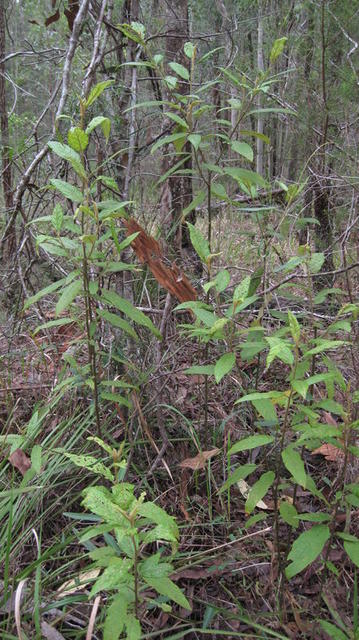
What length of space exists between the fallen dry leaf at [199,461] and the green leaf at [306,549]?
0.55m

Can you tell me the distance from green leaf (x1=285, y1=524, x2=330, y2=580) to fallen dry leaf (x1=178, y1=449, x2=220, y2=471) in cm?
55

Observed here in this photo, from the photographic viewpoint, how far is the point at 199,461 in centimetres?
191

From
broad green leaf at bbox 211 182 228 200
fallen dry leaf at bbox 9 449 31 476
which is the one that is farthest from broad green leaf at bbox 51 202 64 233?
fallen dry leaf at bbox 9 449 31 476

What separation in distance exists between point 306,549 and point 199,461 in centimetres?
62

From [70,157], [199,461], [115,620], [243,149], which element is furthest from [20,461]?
[243,149]

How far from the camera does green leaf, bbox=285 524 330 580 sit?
133cm

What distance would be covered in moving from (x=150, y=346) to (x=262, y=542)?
34.9 inches

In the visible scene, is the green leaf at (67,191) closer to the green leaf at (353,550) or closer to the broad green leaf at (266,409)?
the broad green leaf at (266,409)

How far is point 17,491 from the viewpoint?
1.67m

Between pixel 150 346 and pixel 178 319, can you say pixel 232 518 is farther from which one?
pixel 178 319

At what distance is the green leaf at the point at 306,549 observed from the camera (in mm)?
1327

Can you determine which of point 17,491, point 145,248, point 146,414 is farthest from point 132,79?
point 17,491

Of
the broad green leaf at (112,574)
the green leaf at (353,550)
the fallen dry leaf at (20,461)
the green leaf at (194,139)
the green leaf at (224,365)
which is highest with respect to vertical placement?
the green leaf at (194,139)

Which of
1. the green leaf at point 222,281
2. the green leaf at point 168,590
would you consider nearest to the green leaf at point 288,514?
the green leaf at point 168,590
